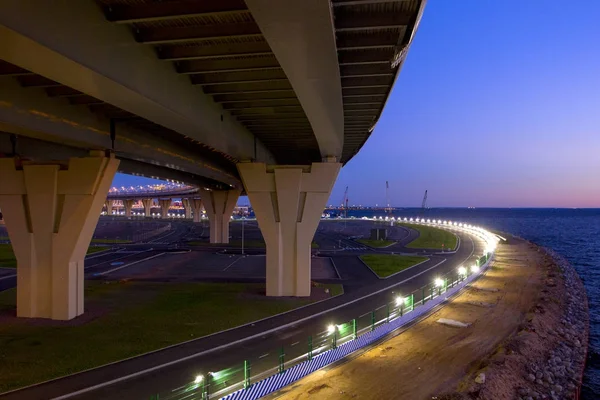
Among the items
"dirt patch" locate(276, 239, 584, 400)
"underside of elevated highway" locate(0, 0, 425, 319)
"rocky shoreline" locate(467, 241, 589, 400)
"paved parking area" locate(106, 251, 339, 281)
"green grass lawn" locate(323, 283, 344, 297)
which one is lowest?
"rocky shoreline" locate(467, 241, 589, 400)

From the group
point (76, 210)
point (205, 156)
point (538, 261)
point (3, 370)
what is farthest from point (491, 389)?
point (538, 261)

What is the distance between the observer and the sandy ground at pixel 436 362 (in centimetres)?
1485

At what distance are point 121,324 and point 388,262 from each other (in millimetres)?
32571

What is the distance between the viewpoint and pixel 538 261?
5488cm

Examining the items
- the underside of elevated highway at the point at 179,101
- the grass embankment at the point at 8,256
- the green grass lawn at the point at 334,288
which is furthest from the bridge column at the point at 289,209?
the grass embankment at the point at 8,256

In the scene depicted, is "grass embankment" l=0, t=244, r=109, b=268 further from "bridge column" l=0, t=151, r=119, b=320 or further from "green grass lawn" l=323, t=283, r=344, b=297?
"green grass lawn" l=323, t=283, r=344, b=297

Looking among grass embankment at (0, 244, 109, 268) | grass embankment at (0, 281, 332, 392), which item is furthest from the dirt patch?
grass embankment at (0, 244, 109, 268)

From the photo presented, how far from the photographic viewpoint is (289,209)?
2953 centimetres

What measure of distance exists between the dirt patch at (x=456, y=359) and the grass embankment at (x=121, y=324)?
8.62m

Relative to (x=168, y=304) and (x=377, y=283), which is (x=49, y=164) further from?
(x=377, y=283)

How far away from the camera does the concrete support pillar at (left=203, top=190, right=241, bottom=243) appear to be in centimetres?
7342

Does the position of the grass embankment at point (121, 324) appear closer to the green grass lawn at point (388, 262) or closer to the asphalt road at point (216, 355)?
the asphalt road at point (216, 355)

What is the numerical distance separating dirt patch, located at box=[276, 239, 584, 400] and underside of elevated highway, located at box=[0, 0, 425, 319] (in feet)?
33.5

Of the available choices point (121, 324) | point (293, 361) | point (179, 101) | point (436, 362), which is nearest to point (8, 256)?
point (121, 324)
